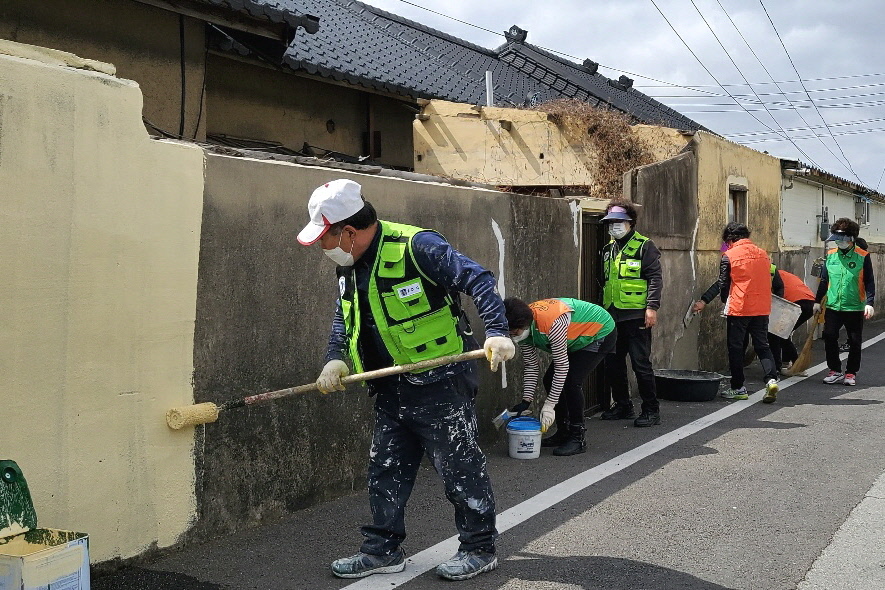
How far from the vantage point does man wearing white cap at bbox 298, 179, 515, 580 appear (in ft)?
13.2

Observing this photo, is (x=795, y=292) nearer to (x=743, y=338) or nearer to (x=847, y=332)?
(x=847, y=332)

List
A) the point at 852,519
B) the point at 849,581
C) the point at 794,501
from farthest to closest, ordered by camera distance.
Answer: the point at 794,501 < the point at 852,519 < the point at 849,581

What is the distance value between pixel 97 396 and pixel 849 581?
3.54 metres

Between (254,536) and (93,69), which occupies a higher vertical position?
(93,69)

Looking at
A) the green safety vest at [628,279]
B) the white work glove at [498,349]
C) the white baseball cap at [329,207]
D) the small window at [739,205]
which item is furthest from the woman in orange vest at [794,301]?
the white baseball cap at [329,207]

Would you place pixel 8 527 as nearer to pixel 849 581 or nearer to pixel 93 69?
pixel 93 69

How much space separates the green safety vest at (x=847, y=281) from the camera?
1046 cm

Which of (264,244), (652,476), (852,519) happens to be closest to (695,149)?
(652,476)

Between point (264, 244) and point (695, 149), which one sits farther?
point (695, 149)

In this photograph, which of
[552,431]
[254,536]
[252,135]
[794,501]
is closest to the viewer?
[254,536]

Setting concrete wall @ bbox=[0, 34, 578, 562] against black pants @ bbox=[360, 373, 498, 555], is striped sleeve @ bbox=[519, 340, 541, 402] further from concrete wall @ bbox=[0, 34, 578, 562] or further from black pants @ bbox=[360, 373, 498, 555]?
black pants @ bbox=[360, 373, 498, 555]

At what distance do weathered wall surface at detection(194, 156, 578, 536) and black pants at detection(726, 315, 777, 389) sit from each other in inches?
191

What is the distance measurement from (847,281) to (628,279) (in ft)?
12.5

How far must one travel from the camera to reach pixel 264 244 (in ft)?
16.6
